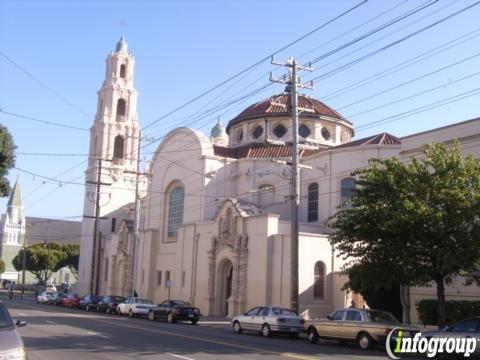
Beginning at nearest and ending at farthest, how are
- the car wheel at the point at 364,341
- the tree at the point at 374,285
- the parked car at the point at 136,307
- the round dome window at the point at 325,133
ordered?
the car wheel at the point at 364,341 < the tree at the point at 374,285 < the parked car at the point at 136,307 < the round dome window at the point at 325,133

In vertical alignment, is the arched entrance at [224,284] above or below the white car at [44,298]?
above

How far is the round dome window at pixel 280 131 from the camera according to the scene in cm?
5200

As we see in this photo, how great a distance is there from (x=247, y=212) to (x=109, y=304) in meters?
12.1

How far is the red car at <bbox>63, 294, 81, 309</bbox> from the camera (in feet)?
169

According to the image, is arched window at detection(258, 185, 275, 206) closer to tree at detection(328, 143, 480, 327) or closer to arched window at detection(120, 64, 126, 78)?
tree at detection(328, 143, 480, 327)

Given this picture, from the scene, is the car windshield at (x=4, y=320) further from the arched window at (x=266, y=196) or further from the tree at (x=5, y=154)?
the arched window at (x=266, y=196)

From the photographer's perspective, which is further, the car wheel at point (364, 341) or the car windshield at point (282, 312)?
the car windshield at point (282, 312)

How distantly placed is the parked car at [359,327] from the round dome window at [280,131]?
30817 millimetres

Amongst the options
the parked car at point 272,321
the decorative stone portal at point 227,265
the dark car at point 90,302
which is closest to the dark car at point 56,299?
the dark car at point 90,302

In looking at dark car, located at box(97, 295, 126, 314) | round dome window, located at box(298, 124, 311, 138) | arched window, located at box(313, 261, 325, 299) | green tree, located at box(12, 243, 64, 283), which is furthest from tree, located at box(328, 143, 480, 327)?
green tree, located at box(12, 243, 64, 283)

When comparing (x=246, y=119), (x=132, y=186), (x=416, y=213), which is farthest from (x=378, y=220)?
(x=132, y=186)

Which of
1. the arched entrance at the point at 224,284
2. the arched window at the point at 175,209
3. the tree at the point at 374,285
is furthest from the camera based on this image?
the arched window at the point at 175,209

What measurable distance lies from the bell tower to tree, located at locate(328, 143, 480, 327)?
48045mm

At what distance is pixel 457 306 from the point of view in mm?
25172
